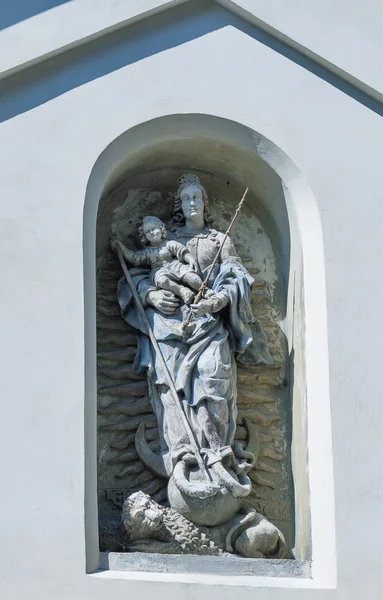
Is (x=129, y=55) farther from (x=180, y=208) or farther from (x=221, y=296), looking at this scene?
(x=221, y=296)

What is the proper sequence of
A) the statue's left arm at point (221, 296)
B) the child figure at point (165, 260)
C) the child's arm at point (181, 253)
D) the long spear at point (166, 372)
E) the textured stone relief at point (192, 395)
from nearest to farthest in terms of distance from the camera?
the textured stone relief at point (192, 395) < the long spear at point (166, 372) < the statue's left arm at point (221, 296) < the child figure at point (165, 260) < the child's arm at point (181, 253)

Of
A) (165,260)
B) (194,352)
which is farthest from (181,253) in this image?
(194,352)

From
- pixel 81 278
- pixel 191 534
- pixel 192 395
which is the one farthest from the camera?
pixel 192 395

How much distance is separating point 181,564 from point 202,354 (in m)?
1.20

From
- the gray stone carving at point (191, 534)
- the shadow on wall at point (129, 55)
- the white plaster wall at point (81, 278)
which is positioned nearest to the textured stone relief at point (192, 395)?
the gray stone carving at point (191, 534)

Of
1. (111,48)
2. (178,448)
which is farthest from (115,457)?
(111,48)

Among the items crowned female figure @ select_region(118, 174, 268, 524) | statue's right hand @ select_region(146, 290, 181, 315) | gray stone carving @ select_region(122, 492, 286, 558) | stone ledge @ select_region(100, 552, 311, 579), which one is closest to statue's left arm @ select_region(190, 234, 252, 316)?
crowned female figure @ select_region(118, 174, 268, 524)

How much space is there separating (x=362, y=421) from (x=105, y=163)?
1.94 m

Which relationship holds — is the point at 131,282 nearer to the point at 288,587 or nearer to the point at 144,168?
the point at 144,168

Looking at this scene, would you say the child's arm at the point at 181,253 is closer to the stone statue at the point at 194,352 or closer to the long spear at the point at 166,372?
the stone statue at the point at 194,352

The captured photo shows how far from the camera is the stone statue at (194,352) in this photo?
36.6ft

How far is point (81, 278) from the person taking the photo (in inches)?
439

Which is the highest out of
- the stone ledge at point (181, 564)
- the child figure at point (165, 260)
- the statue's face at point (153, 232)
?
the statue's face at point (153, 232)

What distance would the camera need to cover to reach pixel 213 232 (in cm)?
1190
